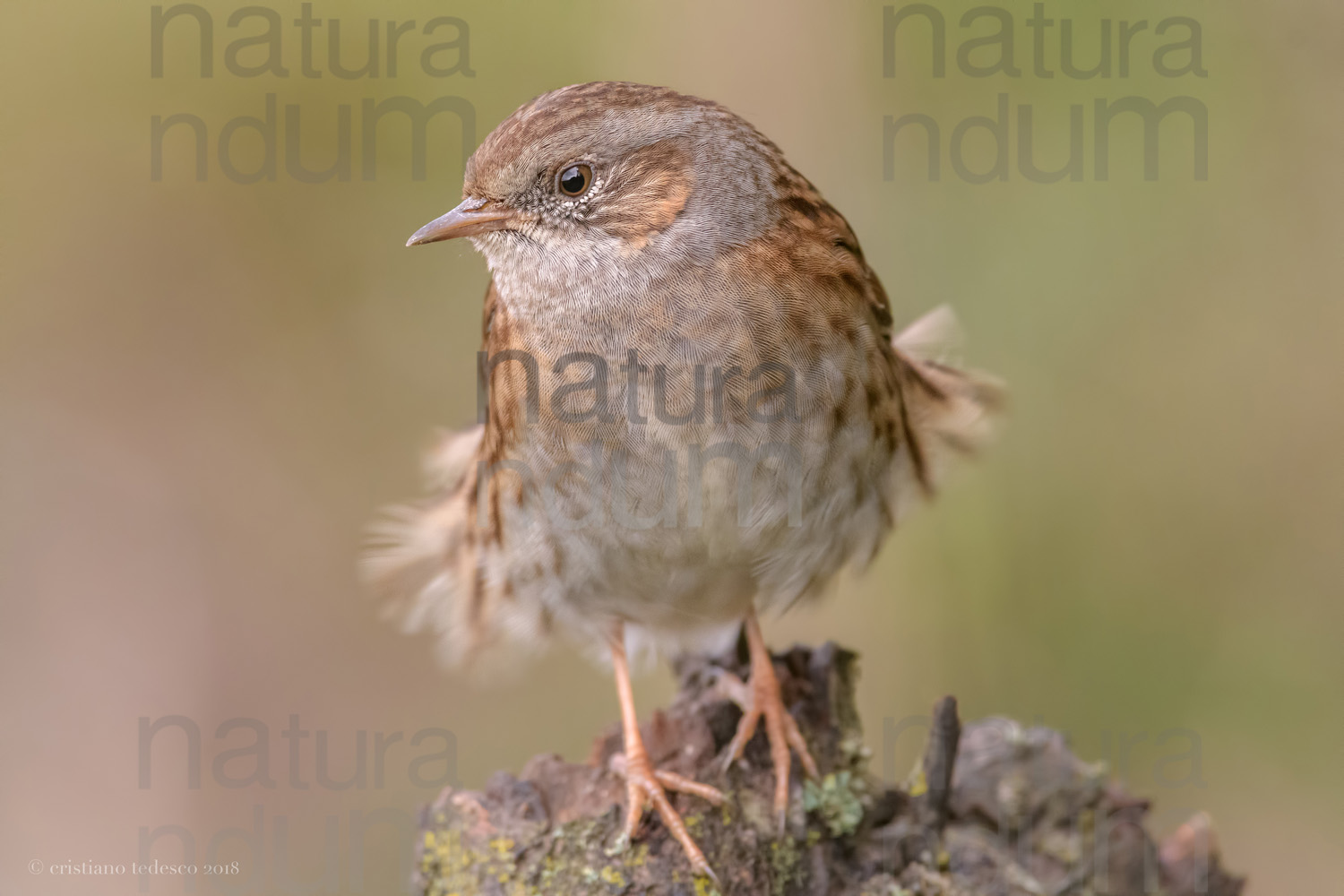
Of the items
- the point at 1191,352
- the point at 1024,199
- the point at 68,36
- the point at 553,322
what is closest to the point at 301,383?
the point at 68,36

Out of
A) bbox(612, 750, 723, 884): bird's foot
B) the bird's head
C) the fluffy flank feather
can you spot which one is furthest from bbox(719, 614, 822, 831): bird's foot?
the bird's head

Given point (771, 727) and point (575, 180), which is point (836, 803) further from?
point (575, 180)

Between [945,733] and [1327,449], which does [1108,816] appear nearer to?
[945,733]

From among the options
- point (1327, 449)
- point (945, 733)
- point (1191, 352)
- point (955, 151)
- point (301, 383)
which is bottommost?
point (945, 733)

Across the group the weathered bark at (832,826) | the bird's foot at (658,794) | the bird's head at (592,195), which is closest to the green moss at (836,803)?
→ the weathered bark at (832,826)

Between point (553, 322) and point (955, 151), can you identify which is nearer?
point (553, 322)

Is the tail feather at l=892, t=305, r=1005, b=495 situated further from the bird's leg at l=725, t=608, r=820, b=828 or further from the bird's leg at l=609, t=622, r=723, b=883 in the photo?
the bird's leg at l=609, t=622, r=723, b=883

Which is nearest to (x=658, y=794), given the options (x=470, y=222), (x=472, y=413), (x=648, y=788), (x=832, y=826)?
(x=648, y=788)
